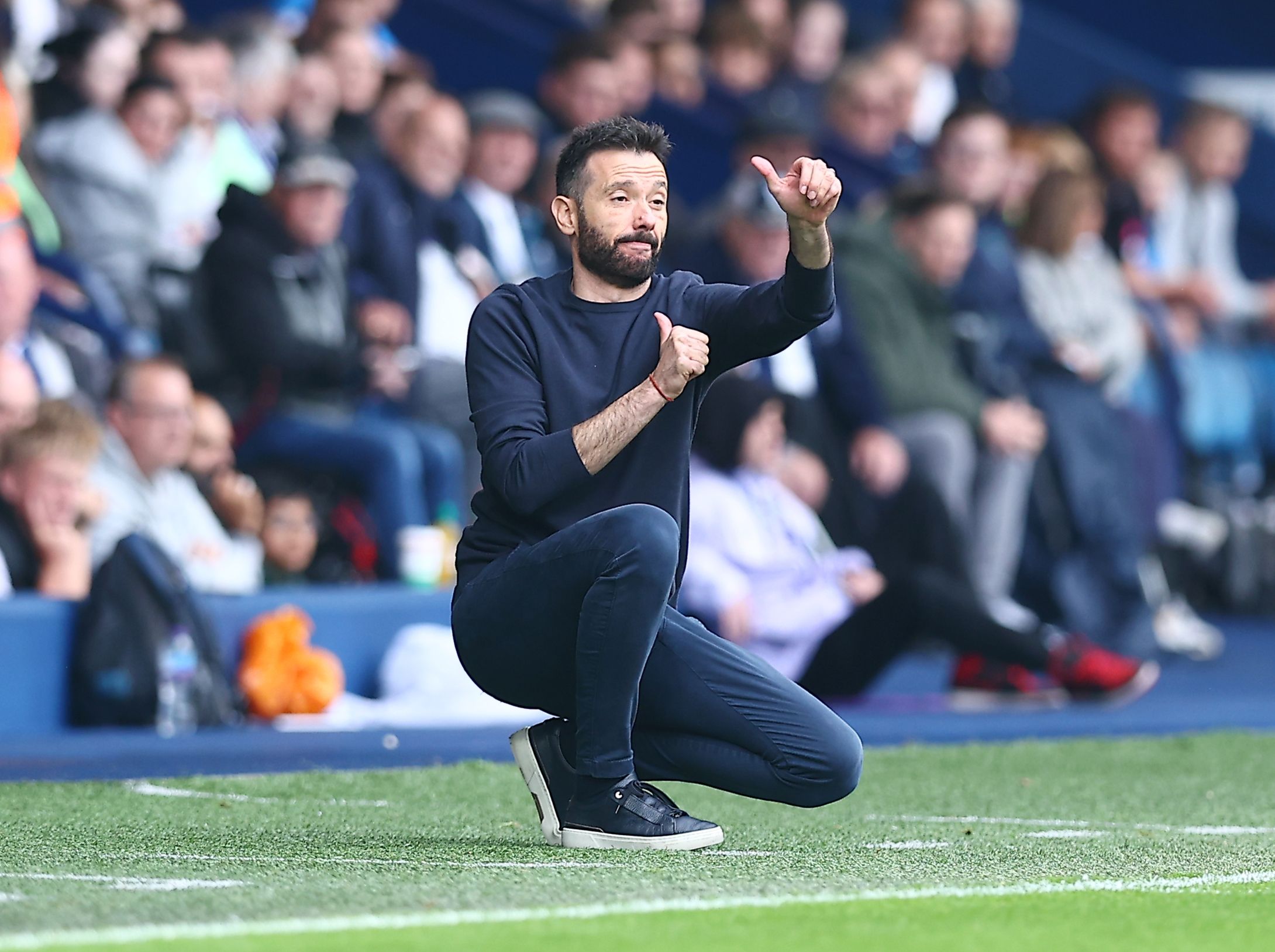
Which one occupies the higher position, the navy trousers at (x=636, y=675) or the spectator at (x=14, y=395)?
the spectator at (x=14, y=395)

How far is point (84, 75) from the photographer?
891cm

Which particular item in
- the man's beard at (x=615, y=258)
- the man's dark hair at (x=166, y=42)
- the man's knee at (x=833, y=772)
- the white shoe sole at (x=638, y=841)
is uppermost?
the man's dark hair at (x=166, y=42)

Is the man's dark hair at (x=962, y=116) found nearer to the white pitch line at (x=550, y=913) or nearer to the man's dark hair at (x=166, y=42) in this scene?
the man's dark hair at (x=166, y=42)

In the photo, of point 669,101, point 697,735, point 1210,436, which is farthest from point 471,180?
point 697,735

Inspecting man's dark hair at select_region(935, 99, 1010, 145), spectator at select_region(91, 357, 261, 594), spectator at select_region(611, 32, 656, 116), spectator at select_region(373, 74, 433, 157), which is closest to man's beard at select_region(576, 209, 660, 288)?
spectator at select_region(91, 357, 261, 594)

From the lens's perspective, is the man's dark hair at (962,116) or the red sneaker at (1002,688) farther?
the man's dark hair at (962,116)

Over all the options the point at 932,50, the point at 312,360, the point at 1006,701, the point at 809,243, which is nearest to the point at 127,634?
the point at 312,360

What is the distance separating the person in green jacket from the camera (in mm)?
9961

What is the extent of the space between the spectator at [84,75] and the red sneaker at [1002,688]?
4075 millimetres

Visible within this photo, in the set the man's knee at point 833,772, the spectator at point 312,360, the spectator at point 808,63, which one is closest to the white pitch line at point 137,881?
the man's knee at point 833,772

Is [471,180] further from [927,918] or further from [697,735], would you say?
[927,918]

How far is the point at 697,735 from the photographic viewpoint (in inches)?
183

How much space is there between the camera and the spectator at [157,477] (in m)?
7.80

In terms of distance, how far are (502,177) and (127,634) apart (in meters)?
3.61
